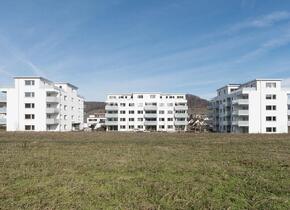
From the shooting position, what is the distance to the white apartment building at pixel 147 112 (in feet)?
379

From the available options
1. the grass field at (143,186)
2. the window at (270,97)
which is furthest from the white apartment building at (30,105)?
the grass field at (143,186)

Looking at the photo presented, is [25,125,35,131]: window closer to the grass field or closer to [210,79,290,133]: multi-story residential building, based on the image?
[210,79,290,133]: multi-story residential building

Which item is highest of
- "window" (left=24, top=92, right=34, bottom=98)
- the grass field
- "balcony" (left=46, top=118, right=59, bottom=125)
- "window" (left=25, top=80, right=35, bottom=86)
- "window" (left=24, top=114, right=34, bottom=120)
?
"window" (left=25, top=80, right=35, bottom=86)

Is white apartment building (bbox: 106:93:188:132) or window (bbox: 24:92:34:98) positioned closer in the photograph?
window (bbox: 24:92:34:98)

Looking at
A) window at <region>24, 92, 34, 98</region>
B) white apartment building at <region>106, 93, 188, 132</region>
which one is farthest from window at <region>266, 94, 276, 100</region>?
window at <region>24, 92, 34, 98</region>

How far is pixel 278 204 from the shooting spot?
997 cm

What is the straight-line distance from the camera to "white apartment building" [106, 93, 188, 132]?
115 m

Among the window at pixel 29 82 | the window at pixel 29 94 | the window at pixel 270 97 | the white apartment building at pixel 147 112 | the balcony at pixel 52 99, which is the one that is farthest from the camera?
the white apartment building at pixel 147 112

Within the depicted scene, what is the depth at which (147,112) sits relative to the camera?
11681 centimetres

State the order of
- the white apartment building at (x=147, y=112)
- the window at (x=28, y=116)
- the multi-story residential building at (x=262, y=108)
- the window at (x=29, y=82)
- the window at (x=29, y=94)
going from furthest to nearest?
the white apartment building at (x=147, y=112), the window at (x=29, y=82), the window at (x=29, y=94), the window at (x=28, y=116), the multi-story residential building at (x=262, y=108)

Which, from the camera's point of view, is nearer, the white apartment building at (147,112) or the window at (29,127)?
the window at (29,127)

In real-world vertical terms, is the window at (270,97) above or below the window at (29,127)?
above

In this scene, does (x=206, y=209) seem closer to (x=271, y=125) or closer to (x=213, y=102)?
(x=271, y=125)

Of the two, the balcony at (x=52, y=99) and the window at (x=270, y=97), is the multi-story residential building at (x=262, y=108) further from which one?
the balcony at (x=52, y=99)
